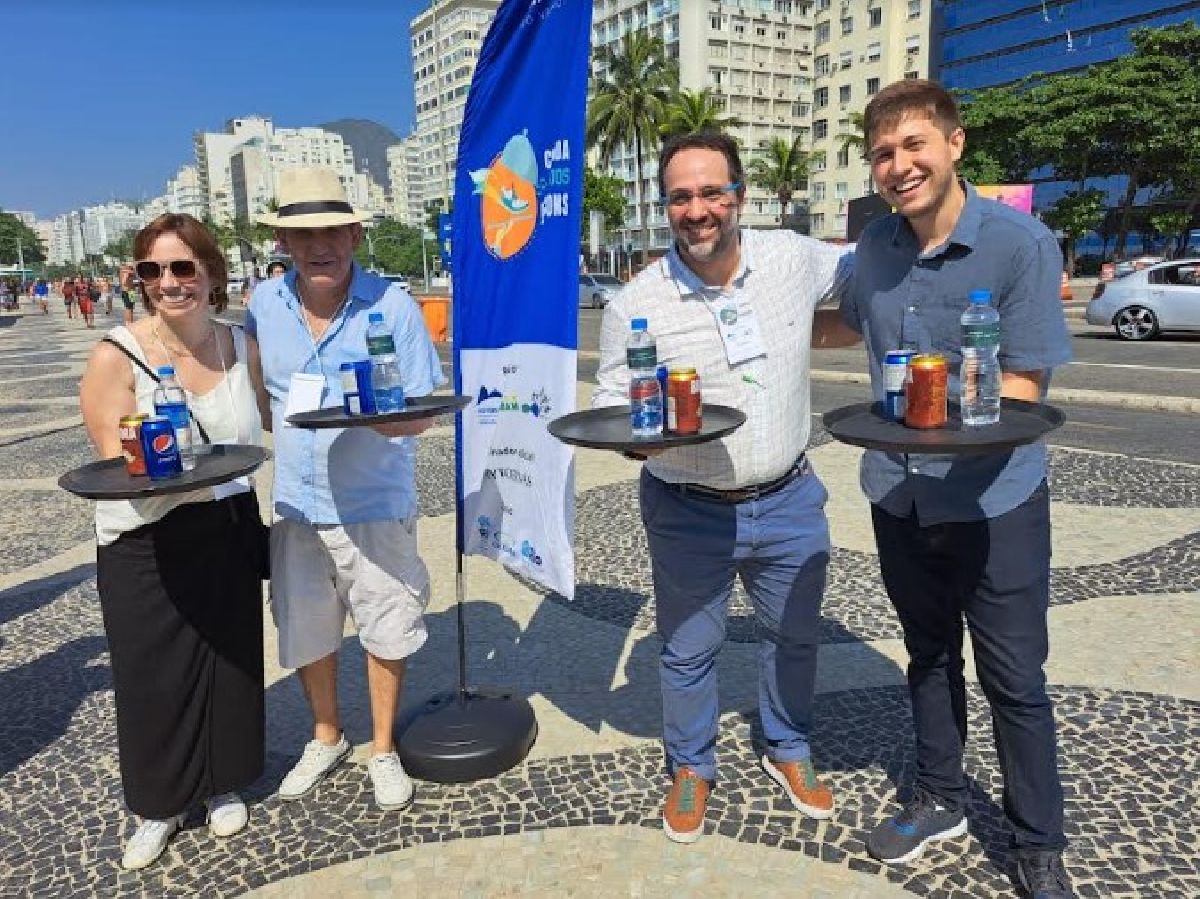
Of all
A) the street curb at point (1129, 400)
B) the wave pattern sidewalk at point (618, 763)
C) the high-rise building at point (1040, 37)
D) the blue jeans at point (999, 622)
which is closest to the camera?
the blue jeans at point (999, 622)

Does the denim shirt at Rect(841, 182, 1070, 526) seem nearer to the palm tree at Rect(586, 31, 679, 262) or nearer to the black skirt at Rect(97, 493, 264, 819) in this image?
the black skirt at Rect(97, 493, 264, 819)

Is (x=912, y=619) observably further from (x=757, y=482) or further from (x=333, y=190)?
(x=333, y=190)

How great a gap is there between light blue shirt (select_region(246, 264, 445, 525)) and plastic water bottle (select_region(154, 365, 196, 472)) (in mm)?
307

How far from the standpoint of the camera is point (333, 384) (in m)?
2.72

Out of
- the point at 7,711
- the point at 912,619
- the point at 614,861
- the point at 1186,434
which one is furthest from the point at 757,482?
the point at 1186,434

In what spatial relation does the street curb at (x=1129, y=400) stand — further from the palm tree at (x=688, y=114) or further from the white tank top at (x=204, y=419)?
the palm tree at (x=688, y=114)

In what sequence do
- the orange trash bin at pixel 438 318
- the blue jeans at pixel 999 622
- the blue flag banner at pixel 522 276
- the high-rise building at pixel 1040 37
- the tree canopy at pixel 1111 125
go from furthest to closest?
1. the high-rise building at pixel 1040 37
2. the tree canopy at pixel 1111 125
3. the orange trash bin at pixel 438 318
4. the blue flag banner at pixel 522 276
5. the blue jeans at pixel 999 622

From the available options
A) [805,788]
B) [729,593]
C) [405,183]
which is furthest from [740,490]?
[405,183]

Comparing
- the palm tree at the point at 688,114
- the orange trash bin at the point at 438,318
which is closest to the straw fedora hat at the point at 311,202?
the orange trash bin at the point at 438,318

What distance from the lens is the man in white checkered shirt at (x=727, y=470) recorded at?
2527 millimetres

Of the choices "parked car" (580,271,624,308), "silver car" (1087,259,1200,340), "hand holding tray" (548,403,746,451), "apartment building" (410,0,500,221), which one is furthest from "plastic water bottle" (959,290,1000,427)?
"apartment building" (410,0,500,221)

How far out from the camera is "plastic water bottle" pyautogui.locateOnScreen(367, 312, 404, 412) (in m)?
2.55

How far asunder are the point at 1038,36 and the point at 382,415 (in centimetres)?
6966

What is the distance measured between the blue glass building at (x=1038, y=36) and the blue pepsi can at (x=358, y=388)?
54636 millimetres
